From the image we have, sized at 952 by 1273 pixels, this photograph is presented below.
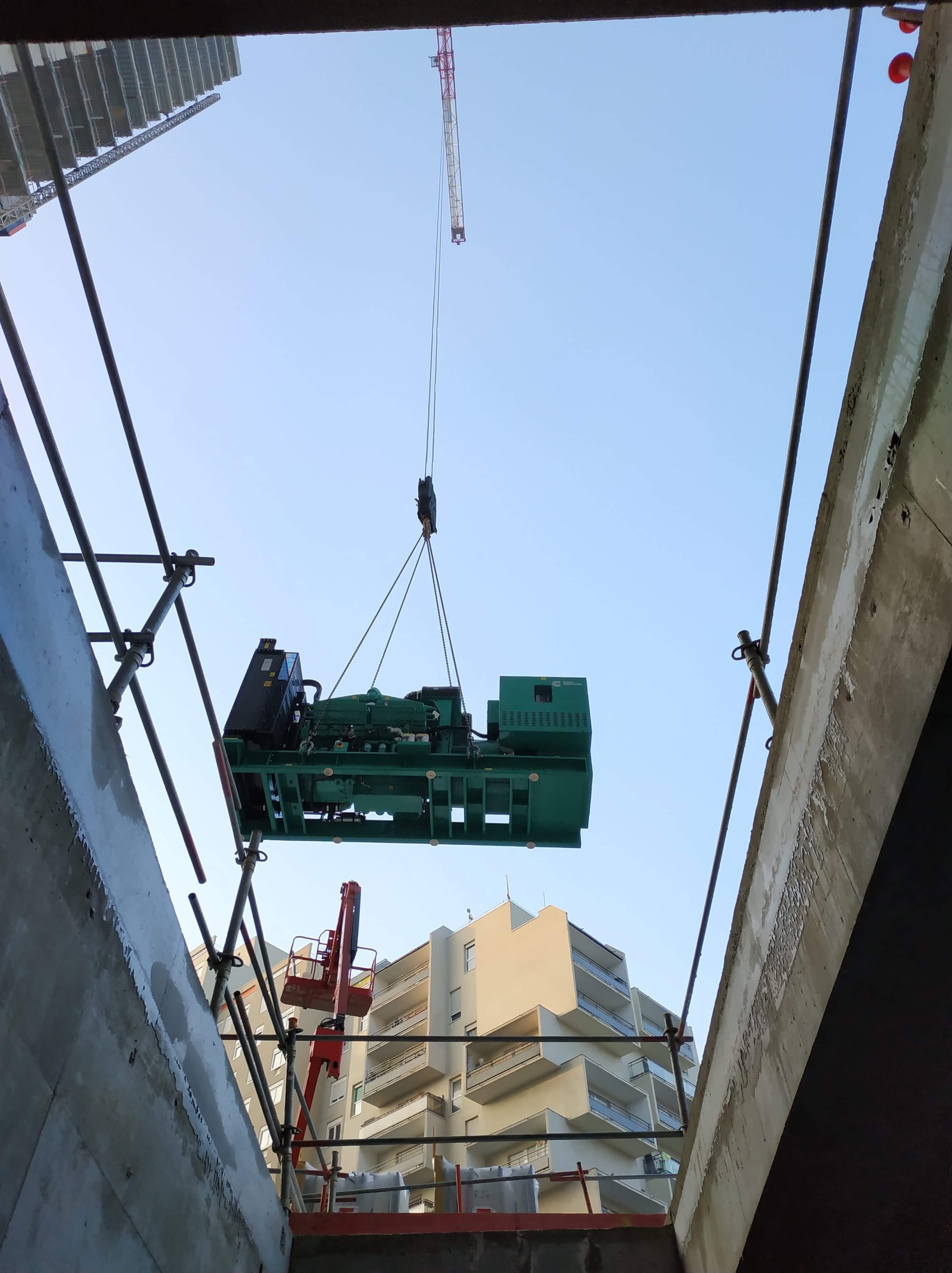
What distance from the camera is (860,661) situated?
8.74ft

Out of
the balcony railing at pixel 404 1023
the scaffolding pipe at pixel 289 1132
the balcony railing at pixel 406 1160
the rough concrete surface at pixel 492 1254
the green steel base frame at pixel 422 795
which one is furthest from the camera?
the balcony railing at pixel 404 1023

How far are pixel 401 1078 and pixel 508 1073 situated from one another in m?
4.04

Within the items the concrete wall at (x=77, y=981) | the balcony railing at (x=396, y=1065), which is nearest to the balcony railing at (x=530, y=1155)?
the balcony railing at (x=396, y=1065)

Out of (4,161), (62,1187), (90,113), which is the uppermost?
(90,113)

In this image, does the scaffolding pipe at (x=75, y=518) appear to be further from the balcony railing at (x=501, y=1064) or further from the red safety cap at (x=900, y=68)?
the balcony railing at (x=501, y=1064)

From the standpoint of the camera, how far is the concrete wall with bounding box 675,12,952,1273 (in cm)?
228

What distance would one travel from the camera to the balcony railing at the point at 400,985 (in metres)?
31.2

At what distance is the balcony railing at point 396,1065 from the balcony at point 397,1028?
1.62 feet

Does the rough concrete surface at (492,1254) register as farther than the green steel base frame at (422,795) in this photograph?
No

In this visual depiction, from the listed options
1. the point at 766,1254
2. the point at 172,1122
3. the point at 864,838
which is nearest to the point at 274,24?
the point at 864,838

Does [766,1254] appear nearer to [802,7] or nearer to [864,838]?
[864,838]

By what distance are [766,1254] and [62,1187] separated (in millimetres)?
2946

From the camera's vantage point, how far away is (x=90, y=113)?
44.5 m

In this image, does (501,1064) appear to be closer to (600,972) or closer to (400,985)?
(600,972)
